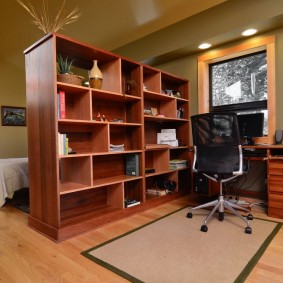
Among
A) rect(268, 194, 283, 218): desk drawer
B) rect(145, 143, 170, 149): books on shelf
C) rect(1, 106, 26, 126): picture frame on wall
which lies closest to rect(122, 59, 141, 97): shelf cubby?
rect(145, 143, 170, 149): books on shelf

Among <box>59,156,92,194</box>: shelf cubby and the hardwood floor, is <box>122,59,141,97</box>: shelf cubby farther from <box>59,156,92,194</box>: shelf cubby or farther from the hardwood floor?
the hardwood floor

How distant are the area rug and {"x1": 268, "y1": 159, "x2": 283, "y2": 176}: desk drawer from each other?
546 millimetres

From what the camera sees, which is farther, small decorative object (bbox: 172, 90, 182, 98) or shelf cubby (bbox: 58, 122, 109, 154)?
small decorative object (bbox: 172, 90, 182, 98)

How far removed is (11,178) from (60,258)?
2.02m

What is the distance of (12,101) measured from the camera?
18.8ft

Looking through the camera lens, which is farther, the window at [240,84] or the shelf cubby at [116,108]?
the window at [240,84]

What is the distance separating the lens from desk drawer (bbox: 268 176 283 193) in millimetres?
2479

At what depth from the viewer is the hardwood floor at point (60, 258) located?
4.92ft

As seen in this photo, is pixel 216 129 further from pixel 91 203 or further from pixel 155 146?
pixel 91 203

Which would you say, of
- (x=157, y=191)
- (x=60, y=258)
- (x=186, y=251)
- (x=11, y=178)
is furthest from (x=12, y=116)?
(x=186, y=251)

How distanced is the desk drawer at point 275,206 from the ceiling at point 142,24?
7.00ft

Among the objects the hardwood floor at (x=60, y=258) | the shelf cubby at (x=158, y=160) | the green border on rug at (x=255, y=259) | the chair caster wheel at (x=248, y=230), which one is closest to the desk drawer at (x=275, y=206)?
the green border on rug at (x=255, y=259)

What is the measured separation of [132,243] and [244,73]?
3.01 m

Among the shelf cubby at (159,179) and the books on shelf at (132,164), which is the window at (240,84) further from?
the books on shelf at (132,164)
